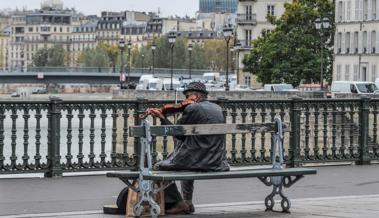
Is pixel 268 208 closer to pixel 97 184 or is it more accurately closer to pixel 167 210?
pixel 167 210

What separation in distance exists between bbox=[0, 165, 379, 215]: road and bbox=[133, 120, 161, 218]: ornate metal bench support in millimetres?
1716

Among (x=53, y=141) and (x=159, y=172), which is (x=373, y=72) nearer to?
(x=53, y=141)

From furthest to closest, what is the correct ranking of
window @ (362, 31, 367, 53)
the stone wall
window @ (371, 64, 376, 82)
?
window @ (362, 31, 367, 53)
window @ (371, 64, 376, 82)
the stone wall

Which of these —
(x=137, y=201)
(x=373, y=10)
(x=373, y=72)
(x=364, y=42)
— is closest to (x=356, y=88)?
(x=373, y=72)

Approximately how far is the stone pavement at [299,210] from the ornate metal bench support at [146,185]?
24.3 inches

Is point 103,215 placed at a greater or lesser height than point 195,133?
lesser

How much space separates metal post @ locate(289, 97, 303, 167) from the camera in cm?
2139

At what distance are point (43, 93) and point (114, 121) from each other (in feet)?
579

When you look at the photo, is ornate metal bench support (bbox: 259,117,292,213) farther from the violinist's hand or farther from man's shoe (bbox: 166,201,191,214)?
the violinist's hand

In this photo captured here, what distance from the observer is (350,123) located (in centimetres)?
2281

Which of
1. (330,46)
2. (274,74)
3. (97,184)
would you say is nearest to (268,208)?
(97,184)

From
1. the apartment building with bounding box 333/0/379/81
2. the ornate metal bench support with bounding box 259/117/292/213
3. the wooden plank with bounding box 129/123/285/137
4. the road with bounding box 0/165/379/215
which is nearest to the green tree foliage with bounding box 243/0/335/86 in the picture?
the apartment building with bounding box 333/0/379/81

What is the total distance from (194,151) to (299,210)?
1.60m

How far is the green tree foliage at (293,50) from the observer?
10612cm
